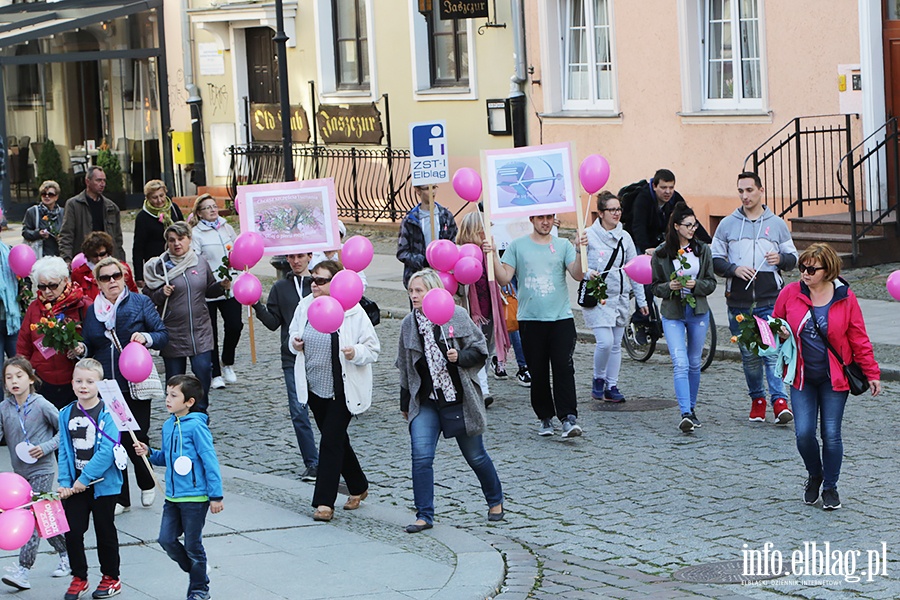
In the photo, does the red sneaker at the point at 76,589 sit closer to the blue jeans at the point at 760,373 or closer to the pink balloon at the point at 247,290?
the pink balloon at the point at 247,290

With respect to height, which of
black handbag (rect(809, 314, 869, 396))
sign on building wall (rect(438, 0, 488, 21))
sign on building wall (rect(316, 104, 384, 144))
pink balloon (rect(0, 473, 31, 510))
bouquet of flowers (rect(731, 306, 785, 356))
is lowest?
pink balloon (rect(0, 473, 31, 510))

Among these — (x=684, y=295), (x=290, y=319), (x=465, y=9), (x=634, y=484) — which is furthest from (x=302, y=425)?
(x=465, y=9)

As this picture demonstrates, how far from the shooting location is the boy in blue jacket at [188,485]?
7559 mm

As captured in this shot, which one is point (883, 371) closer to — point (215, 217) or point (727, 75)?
point (215, 217)

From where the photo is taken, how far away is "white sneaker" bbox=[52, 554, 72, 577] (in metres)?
8.30

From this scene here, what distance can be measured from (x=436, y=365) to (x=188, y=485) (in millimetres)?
2003

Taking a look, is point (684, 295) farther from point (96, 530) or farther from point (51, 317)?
point (96, 530)

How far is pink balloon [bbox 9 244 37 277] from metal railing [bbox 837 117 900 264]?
9.83 meters

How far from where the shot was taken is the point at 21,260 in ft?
38.4

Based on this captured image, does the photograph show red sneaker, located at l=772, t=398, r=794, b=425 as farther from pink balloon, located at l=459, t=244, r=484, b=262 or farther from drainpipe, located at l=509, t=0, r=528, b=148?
drainpipe, located at l=509, t=0, r=528, b=148

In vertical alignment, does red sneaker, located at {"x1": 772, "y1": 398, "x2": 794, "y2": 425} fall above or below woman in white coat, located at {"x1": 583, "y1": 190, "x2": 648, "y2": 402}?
below

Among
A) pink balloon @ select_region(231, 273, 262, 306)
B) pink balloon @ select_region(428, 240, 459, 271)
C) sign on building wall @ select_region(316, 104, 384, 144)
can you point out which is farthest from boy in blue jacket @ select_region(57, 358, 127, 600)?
sign on building wall @ select_region(316, 104, 384, 144)

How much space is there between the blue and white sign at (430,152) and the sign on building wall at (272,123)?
45.3 ft

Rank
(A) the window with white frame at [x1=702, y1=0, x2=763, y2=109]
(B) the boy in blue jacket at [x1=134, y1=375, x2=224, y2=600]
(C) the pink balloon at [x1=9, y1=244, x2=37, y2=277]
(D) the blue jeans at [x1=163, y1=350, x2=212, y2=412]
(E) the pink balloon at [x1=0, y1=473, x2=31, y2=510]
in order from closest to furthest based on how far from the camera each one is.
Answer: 1. (E) the pink balloon at [x1=0, y1=473, x2=31, y2=510]
2. (B) the boy in blue jacket at [x1=134, y1=375, x2=224, y2=600]
3. (D) the blue jeans at [x1=163, y1=350, x2=212, y2=412]
4. (C) the pink balloon at [x1=9, y1=244, x2=37, y2=277]
5. (A) the window with white frame at [x1=702, y1=0, x2=763, y2=109]
